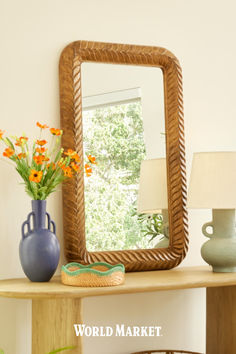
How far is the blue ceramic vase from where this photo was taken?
6.79 feet

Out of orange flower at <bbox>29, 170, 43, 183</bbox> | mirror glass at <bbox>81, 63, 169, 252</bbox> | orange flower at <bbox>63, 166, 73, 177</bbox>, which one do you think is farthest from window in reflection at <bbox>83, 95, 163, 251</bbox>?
orange flower at <bbox>29, 170, 43, 183</bbox>

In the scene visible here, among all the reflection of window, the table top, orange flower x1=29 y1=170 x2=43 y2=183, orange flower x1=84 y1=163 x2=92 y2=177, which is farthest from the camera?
the reflection of window

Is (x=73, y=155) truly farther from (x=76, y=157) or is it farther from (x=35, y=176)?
(x=35, y=176)

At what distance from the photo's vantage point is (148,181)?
246 cm

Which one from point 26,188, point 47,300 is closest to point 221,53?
point 26,188

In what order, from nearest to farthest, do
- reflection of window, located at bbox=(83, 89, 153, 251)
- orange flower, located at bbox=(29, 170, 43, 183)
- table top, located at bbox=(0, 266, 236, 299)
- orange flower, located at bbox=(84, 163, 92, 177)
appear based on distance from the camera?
table top, located at bbox=(0, 266, 236, 299) < orange flower, located at bbox=(29, 170, 43, 183) < orange flower, located at bbox=(84, 163, 92, 177) < reflection of window, located at bbox=(83, 89, 153, 251)

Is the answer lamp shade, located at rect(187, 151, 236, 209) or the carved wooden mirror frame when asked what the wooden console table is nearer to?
the carved wooden mirror frame

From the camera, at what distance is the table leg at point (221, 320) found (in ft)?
7.79

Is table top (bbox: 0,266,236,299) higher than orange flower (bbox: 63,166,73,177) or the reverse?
the reverse

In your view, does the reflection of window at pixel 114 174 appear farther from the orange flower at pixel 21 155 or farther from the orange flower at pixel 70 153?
the orange flower at pixel 21 155

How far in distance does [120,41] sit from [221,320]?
1.23 meters

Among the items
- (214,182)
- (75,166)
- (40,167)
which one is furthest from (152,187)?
(40,167)

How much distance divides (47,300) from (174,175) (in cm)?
78

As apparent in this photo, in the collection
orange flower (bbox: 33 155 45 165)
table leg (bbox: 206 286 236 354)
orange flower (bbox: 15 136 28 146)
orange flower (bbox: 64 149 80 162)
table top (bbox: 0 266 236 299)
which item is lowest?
table leg (bbox: 206 286 236 354)
